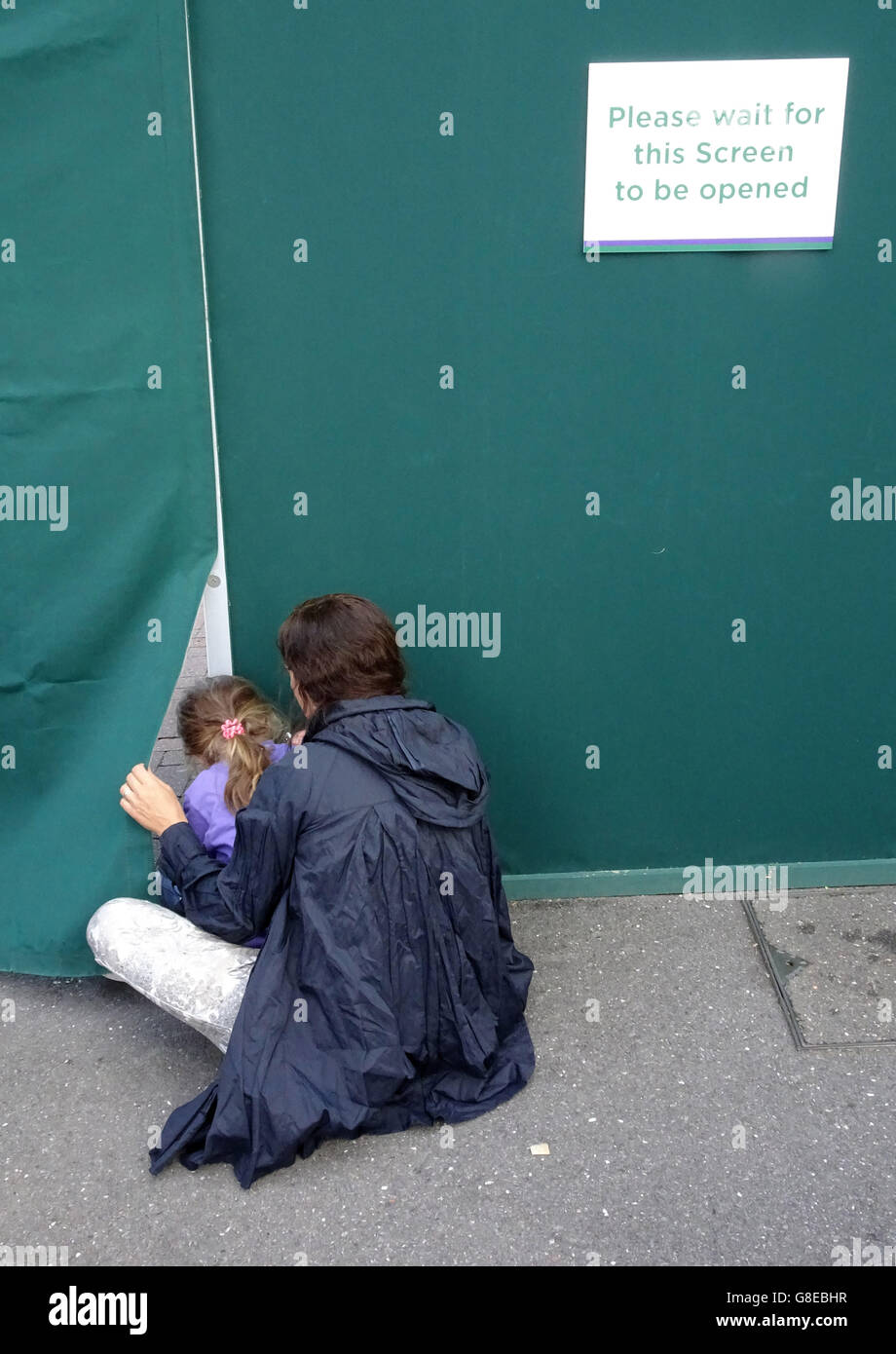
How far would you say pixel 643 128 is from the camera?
2.92 m

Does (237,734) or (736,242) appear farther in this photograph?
(736,242)

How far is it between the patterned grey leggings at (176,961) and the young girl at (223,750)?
0.09 meters

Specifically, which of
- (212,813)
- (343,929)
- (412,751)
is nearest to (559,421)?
(412,751)

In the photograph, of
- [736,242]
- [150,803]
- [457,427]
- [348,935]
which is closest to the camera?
[348,935]

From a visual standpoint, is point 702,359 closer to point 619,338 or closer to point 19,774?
point 619,338

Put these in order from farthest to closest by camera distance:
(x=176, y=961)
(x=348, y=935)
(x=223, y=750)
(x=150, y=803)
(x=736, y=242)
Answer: (x=736, y=242), (x=223, y=750), (x=150, y=803), (x=176, y=961), (x=348, y=935)

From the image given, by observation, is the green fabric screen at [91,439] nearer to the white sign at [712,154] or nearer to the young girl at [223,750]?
the young girl at [223,750]

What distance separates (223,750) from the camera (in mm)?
2889

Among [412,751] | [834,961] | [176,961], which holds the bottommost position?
[834,961]

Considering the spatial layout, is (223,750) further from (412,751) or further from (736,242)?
(736,242)

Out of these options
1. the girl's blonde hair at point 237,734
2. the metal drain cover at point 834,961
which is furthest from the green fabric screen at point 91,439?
the metal drain cover at point 834,961

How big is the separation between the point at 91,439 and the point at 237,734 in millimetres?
848

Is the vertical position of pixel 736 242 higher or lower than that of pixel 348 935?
higher

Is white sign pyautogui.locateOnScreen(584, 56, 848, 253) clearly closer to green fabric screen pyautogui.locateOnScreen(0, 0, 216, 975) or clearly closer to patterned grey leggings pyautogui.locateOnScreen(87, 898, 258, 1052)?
green fabric screen pyautogui.locateOnScreen(0, 0, 216, 975)
